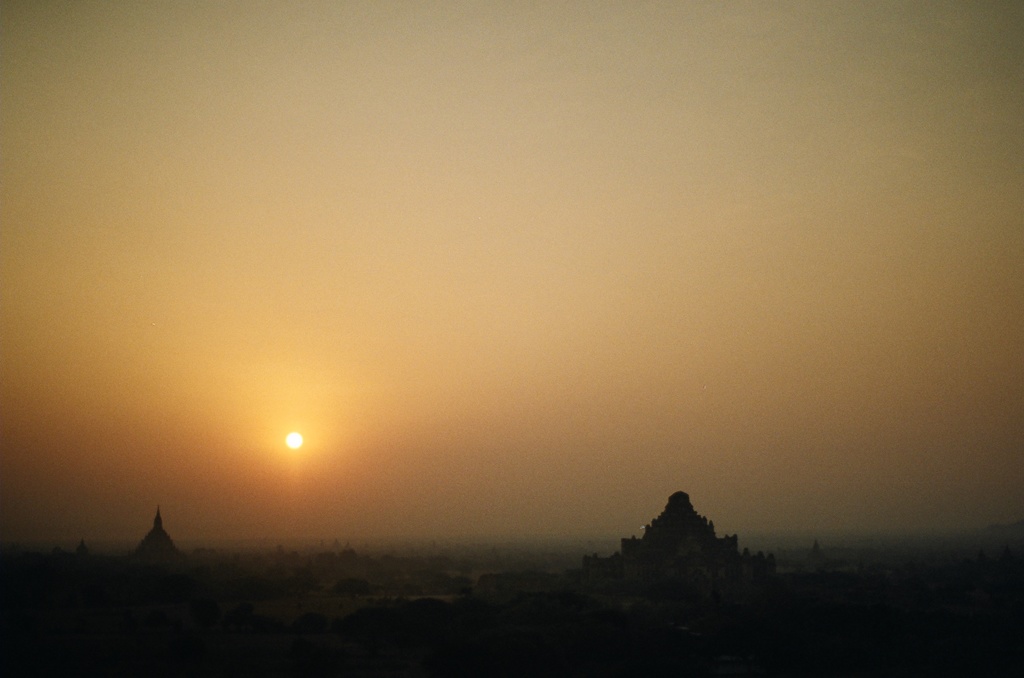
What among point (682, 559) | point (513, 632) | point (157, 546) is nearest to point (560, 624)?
point (513, 632)

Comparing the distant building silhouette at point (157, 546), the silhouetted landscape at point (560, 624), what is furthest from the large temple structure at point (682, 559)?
the distant building silhouette at point (157, 546)

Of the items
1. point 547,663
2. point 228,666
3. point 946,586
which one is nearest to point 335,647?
point 228,666

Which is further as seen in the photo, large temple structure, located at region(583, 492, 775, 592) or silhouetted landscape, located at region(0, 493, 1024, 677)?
large temple structure, located at region(583, 492, 775, 592)

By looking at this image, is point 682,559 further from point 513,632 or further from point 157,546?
point 157,546

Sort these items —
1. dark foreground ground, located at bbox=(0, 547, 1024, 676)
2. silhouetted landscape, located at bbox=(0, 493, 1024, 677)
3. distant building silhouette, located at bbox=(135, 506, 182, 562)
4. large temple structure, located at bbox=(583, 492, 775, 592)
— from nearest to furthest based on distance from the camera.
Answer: dark foreground ground, located at bbox=(0, 547, 1024, 676), silhouetted landscape, located at bbox=(0, 493, 1024, 677), large temple structure, located at bbox=(583, 492, 775, 592), distant building silhouette, located at bbox=(135, 506, 182, 562)

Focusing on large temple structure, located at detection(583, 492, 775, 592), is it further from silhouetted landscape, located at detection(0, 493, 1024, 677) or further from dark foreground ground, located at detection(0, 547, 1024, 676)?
dark foreground ground, located at detection(0, 547, 1024, 676)

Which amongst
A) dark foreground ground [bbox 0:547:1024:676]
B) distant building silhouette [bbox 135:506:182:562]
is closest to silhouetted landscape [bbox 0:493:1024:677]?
dark foreground ground [bbox 0:547:1024:676]

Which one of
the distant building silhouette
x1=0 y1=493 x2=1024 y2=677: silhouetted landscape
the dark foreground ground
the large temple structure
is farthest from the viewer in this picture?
the distant building silhouette

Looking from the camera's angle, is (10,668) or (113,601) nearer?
(10,668)

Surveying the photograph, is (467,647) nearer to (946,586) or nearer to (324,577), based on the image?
(946,586)
